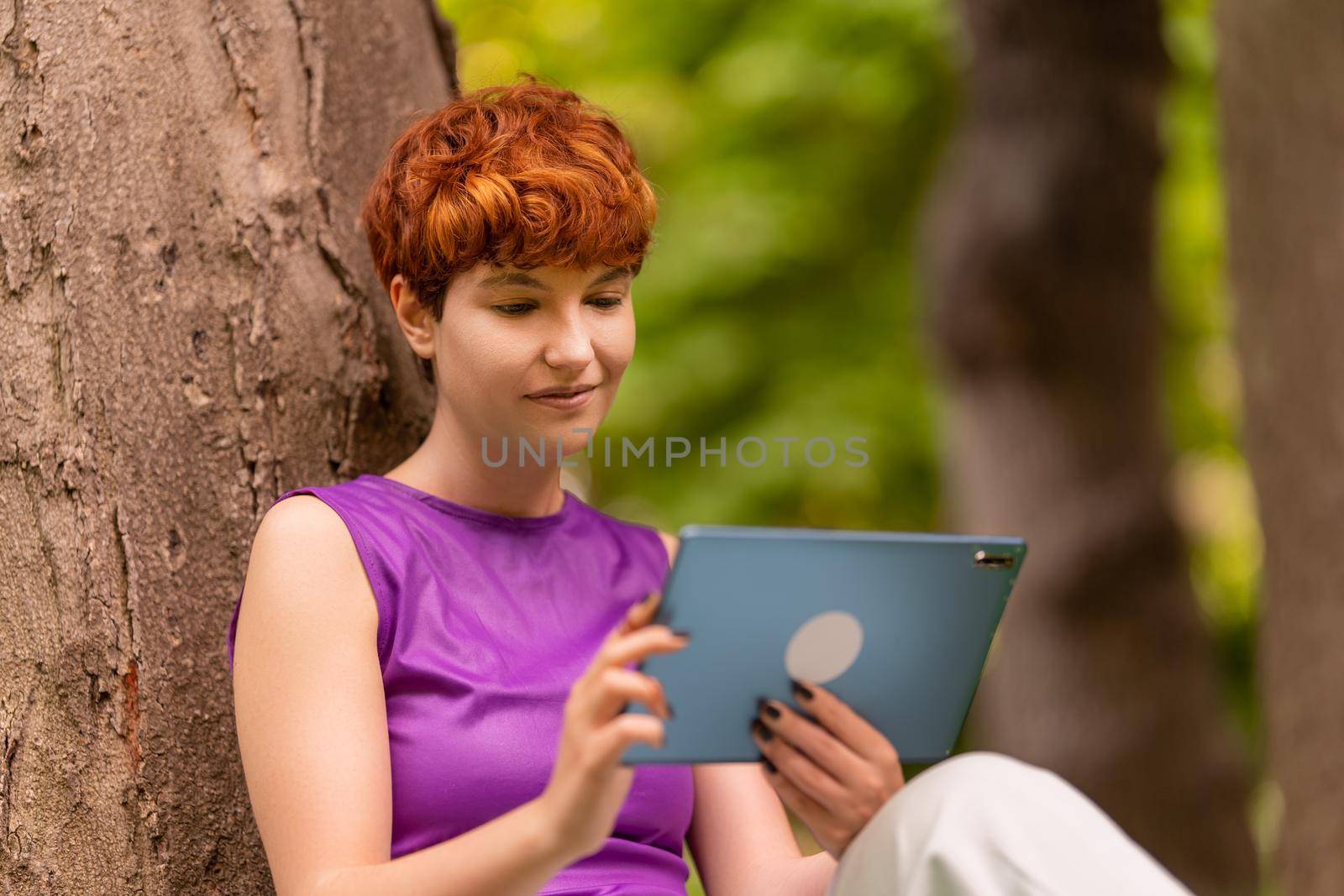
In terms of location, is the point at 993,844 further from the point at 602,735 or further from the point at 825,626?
the point at 602,735

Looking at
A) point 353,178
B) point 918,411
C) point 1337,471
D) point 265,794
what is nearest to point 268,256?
point 353,178

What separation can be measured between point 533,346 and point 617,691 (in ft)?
2.09

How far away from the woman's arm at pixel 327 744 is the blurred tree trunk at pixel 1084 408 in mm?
4809

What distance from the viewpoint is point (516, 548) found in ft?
6.97

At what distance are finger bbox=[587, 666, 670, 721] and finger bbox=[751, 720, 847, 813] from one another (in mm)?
321

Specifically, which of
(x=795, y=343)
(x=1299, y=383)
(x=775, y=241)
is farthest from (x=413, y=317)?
(x=795, y=343)

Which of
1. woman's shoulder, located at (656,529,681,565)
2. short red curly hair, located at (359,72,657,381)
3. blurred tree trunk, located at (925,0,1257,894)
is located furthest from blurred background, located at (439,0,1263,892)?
short red curly hair, located at (359,72,657,381)

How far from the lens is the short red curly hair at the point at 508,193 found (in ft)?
6.16

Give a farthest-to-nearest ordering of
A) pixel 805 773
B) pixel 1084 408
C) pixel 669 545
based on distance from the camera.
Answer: pixel 1084 408 < pixel 669 545 < pixel 805 773

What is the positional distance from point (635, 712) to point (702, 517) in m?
7.22

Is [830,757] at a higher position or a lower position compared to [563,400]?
lower

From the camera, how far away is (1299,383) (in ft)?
14.0

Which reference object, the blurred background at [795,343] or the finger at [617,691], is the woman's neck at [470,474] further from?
the finger at [617,691]

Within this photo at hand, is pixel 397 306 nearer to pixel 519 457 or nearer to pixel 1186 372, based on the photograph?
A: pixel 519 457
